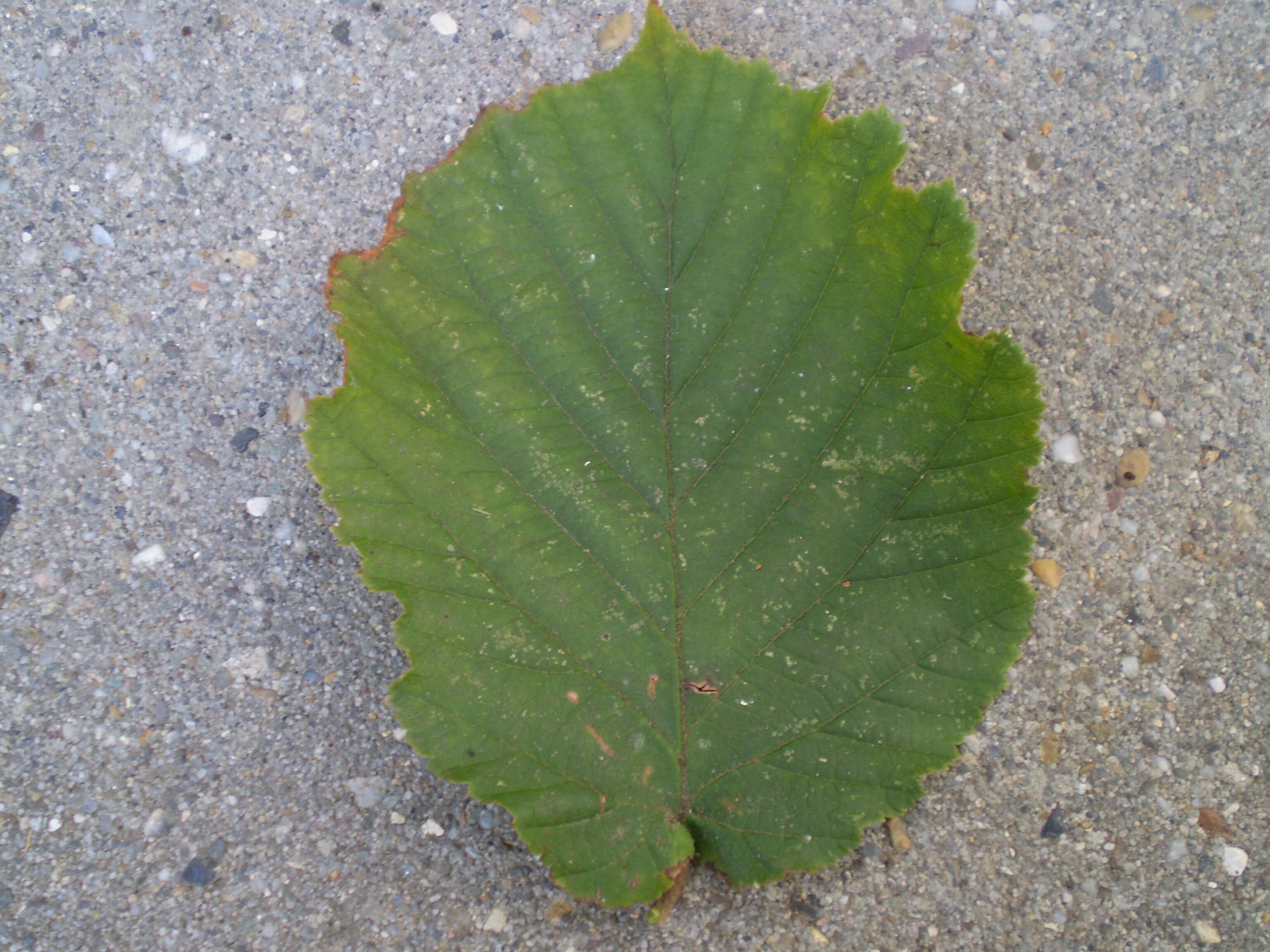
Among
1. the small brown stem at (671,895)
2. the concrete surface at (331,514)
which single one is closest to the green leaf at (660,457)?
the small brown stem at (671,895)

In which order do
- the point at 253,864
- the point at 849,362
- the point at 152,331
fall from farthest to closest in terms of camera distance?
1. the point at 152,331
2. the point at 253,864
3. the point at 849,362

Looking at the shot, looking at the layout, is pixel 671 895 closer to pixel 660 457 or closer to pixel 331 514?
pixel 660 457

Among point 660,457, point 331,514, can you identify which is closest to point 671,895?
point 660,457

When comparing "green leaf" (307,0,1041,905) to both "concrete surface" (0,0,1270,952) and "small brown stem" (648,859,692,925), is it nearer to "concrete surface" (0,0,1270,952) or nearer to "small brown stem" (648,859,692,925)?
"small brown stem" (648,859,692,925)

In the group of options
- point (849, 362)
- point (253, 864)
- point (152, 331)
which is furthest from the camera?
point (152, 331)

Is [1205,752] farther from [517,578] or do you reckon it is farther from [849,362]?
[517,578]

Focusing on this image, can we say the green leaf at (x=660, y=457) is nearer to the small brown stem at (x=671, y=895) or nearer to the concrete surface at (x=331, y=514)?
the small brown stem at (x=671, y=895)

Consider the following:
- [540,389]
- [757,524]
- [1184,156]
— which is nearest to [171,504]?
[540,389]

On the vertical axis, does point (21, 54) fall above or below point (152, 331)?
above
